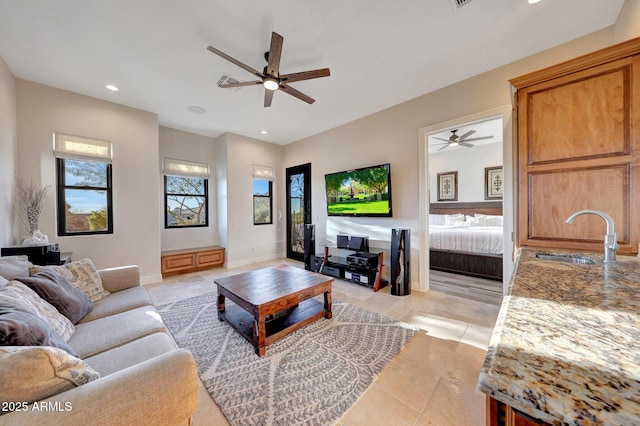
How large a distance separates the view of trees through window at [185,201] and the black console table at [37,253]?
1.94 m

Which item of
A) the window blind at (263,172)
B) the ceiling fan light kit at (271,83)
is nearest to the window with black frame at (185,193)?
the window blind at (263,172)

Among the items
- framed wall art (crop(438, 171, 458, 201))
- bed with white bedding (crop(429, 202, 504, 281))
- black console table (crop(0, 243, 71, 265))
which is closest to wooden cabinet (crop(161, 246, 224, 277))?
black console table (crop(0, 243, 71, 265))

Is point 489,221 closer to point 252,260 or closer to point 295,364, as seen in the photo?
point 295,364

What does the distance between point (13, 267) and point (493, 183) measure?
771 cm

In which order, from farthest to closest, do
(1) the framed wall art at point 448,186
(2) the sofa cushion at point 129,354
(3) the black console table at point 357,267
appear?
(1) the framed wall art at point 448,186 < (3) the black console table at point 357,267 < (2) the sofa cushion at point 129,354

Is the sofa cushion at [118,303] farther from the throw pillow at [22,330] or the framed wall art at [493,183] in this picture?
the framed wall art at [493,183]

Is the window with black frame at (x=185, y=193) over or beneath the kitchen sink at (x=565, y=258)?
over

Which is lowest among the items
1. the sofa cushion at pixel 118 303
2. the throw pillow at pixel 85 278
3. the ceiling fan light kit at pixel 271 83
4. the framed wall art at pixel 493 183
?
the sofa cushion at pixel 118 303

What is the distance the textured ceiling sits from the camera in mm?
1908

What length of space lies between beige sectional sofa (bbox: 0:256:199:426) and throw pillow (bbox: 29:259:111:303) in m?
0.53

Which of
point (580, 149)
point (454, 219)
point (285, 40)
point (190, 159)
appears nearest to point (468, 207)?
point (454, 219)

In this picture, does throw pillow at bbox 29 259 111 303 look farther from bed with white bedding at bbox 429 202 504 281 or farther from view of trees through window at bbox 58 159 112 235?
bed with white bedding at bbox 429 202 504 281

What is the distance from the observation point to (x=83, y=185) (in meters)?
3.38

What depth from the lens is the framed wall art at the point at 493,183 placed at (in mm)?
5574
